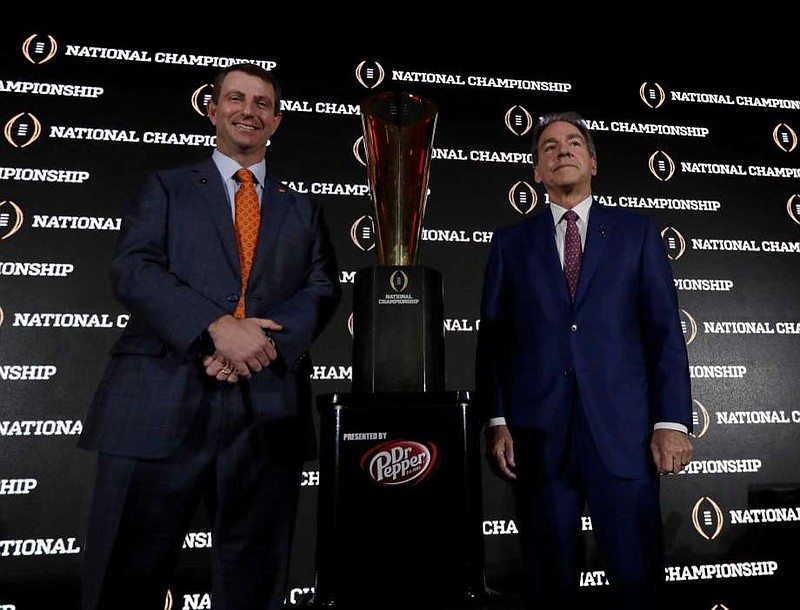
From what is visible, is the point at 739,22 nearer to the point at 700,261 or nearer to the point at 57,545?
the point at 700,261

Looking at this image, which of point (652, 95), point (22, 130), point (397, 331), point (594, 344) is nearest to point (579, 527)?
point (594, 344)

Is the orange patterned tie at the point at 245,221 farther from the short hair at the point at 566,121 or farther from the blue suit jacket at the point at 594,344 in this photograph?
the short hair at the point at 566,121

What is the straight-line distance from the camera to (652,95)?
9.30ft

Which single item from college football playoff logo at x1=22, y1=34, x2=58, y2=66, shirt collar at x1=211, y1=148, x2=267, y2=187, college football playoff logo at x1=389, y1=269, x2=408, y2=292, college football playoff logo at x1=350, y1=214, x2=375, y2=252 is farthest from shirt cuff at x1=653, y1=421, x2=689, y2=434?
college football playoff logo at x1=22, y1=34, x2=58, y2=66

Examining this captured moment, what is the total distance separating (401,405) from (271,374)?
0.35 m

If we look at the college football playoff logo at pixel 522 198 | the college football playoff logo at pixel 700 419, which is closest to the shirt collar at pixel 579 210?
the college football playoff logo at pixel 522 198

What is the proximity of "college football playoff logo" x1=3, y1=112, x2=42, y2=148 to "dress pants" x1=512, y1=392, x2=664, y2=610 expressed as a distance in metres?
2.32

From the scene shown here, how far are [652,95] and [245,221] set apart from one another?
235 centimetres

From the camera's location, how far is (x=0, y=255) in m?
2.20

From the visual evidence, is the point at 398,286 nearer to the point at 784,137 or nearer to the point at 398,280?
the point at 398,280

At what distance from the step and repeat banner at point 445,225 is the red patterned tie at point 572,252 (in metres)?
0.90

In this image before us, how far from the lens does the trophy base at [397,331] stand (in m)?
1.22

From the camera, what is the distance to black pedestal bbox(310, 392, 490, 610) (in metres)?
1.07

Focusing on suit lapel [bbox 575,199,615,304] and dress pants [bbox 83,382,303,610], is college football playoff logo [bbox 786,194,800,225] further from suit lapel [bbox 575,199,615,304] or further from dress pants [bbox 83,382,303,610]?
dress pants [bbox 83,382,303,610]
